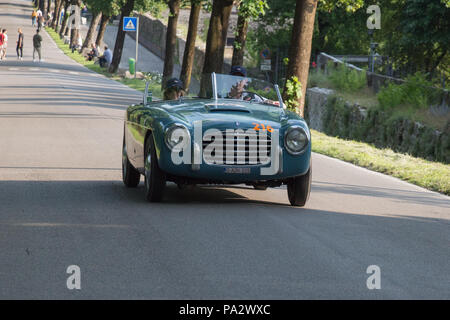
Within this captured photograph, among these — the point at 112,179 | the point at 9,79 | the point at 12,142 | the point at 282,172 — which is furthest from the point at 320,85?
the point at 282,172

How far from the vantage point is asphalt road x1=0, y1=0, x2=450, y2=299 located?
249 inches

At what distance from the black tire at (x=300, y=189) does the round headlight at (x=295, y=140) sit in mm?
388

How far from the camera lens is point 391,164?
16016 millimetres

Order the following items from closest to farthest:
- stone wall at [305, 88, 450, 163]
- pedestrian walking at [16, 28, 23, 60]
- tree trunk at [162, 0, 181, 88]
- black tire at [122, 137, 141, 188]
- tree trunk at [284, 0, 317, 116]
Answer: black tire at [122, 137, 141, 188] < tree trunk at [284, 0, 317, 116] < stone wall at [305, 88, 450, 163] < tree trunk at [162, 0, 181, 88] < pedestrian walking at [16, 28, 23, 60]

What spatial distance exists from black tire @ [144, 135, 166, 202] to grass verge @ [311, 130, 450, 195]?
466 cm

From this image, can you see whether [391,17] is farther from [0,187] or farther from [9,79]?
[0,187]

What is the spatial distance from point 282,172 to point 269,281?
3.46 metres

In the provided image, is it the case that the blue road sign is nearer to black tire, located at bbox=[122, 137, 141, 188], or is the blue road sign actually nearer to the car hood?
black tire, located at bbox=[122, 137, 141, 188]

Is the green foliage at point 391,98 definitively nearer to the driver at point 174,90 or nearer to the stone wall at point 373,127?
the stone wall at point 373,127

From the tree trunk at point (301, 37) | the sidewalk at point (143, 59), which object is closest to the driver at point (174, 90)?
the tree trunk at point (301, 37)

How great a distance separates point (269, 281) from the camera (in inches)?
255

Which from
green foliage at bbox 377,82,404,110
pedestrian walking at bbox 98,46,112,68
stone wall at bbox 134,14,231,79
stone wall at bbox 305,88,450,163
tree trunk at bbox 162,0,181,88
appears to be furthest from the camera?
stone wall at bbox 134,14,231,79

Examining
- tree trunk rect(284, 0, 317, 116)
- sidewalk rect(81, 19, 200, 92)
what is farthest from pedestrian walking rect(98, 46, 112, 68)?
tree trunk rect(284, 0, 317, 116)

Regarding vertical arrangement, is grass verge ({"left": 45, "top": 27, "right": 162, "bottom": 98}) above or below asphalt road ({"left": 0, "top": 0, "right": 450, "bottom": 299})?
below
